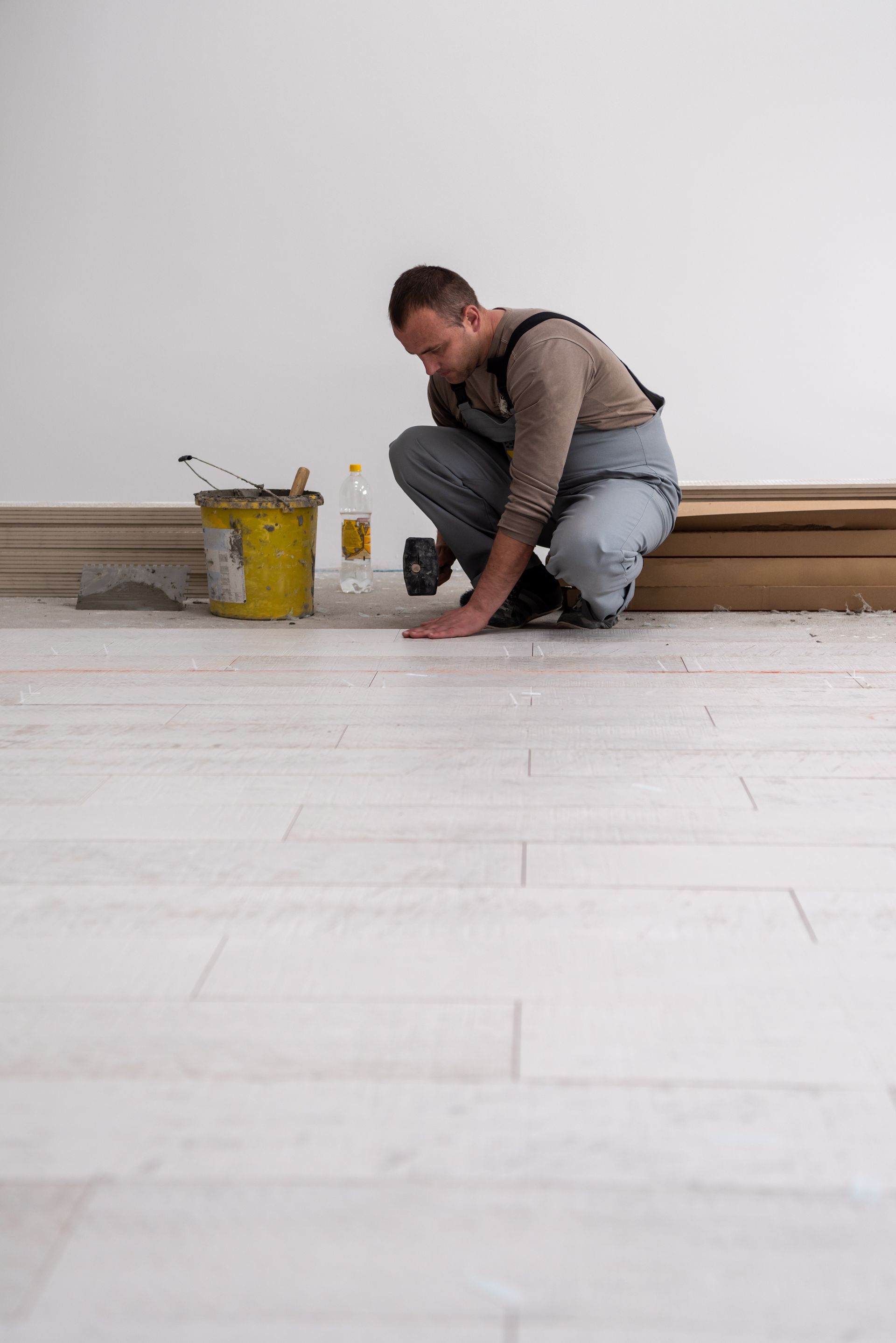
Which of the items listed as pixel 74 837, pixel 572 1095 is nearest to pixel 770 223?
pixel 74 837

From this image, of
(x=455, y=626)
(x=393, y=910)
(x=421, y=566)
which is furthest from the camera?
(x=421, y=566)

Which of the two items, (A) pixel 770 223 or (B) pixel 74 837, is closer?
(B) pixel 74 837

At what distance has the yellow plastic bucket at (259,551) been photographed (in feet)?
9.78

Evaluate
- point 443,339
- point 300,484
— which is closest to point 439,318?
point 443,339

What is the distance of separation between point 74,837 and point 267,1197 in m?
0.73

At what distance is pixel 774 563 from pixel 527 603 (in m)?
0.82

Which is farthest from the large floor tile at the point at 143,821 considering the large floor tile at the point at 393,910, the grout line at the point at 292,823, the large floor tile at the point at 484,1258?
the large floor tile at the point at 484,1258

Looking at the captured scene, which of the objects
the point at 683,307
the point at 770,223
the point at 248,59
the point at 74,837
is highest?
the point at 248,59

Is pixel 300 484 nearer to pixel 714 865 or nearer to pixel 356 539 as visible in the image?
pixel 356 539

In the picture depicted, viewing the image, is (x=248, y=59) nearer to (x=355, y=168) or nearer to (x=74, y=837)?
(x=355, y=168)

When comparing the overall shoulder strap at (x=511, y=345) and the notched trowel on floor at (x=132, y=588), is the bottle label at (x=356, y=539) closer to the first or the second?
the notched trowel on floor at (x=132, y=588)

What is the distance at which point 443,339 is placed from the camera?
2.45 metres

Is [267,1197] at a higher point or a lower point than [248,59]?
lower

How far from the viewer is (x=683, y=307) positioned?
416cm
